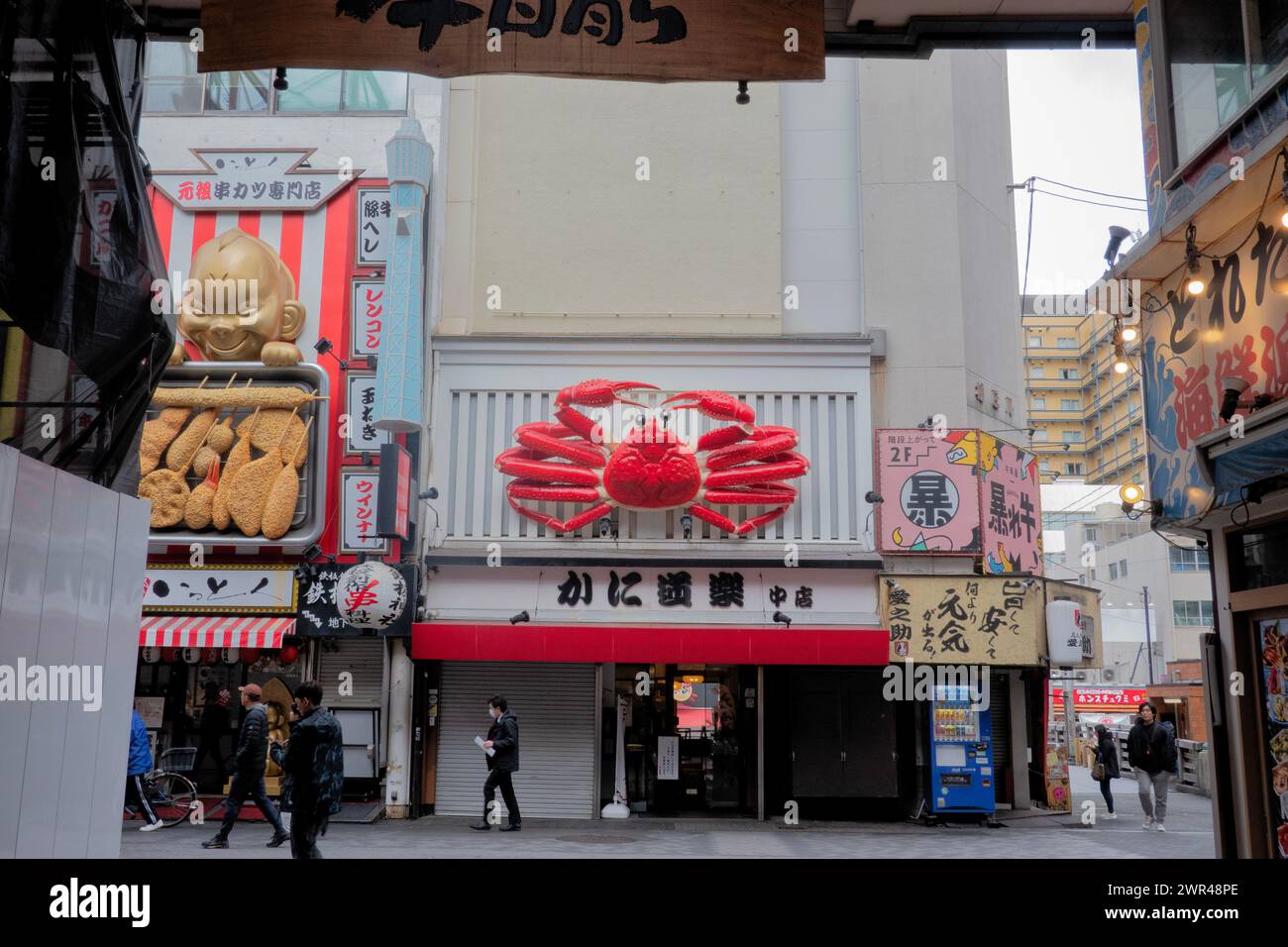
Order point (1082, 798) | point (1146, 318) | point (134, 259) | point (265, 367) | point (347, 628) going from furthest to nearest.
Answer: point (1082, 798) → point (265, 367) → point (347, 628) → point (1146, 318) → point (134, 259)

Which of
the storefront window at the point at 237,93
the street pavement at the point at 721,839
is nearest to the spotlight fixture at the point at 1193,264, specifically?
the street pavement at the point at 721,839

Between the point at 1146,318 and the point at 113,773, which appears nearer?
the point at 113,773

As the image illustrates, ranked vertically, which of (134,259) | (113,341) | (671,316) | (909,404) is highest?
(671,316)

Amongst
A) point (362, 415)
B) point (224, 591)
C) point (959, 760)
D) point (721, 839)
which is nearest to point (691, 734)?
point (721, 839)

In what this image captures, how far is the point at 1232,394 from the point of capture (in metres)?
6.70

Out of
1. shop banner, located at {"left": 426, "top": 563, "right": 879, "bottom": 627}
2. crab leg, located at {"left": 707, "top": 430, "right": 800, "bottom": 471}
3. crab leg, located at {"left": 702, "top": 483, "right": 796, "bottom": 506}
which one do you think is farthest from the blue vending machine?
crab leg, located at {"left": 707, "top": 430, "right": 800, "bottom": 471}

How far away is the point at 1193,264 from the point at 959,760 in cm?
1130

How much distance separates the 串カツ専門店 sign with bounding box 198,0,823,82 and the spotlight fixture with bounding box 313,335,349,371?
38.3ft

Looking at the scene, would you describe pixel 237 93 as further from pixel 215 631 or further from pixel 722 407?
pixel 722 407

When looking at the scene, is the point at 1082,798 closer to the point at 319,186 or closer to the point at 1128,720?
the point at 319,186

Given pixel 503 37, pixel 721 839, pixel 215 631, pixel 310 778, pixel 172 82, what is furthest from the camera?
pixel 172 82
